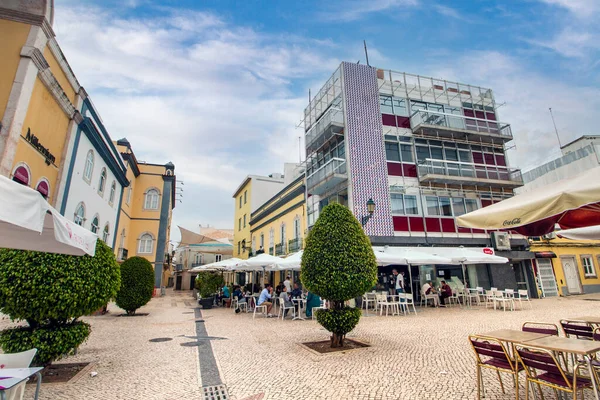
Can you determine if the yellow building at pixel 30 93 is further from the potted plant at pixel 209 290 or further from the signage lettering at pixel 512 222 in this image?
the signage lettering at pixel 512 222

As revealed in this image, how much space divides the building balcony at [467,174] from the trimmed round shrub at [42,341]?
1683 cm

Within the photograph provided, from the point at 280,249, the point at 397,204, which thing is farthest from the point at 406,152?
the point at 280,249

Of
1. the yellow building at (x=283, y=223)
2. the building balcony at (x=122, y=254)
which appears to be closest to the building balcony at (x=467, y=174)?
the yellow building at (x=283, y=223)

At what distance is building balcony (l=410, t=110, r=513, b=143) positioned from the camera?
18438mm

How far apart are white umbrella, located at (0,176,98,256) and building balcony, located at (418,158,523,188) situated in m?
16.8

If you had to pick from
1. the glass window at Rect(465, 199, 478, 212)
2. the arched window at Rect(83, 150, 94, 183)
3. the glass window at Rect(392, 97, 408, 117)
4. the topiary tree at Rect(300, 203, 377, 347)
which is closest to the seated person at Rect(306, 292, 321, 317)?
the topiary tree at Rect(300, 203, 377, 347)

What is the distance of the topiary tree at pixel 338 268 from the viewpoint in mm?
6578

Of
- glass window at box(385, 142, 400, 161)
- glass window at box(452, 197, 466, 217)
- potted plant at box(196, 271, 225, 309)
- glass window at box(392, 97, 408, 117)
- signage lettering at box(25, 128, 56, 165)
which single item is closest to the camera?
signage lettering at box(25, 128, 56, 165)

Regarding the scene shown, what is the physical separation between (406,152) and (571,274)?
1416cm

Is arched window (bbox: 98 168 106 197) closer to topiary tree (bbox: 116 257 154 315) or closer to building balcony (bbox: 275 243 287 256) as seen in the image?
topiary tree (bbox: 116 257 154 315)

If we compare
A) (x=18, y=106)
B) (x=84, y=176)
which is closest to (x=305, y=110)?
(x=84, y=176)

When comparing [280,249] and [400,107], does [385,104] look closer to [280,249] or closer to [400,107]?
[400,107]

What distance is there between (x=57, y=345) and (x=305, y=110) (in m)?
20.4

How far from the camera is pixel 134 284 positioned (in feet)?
42.5
